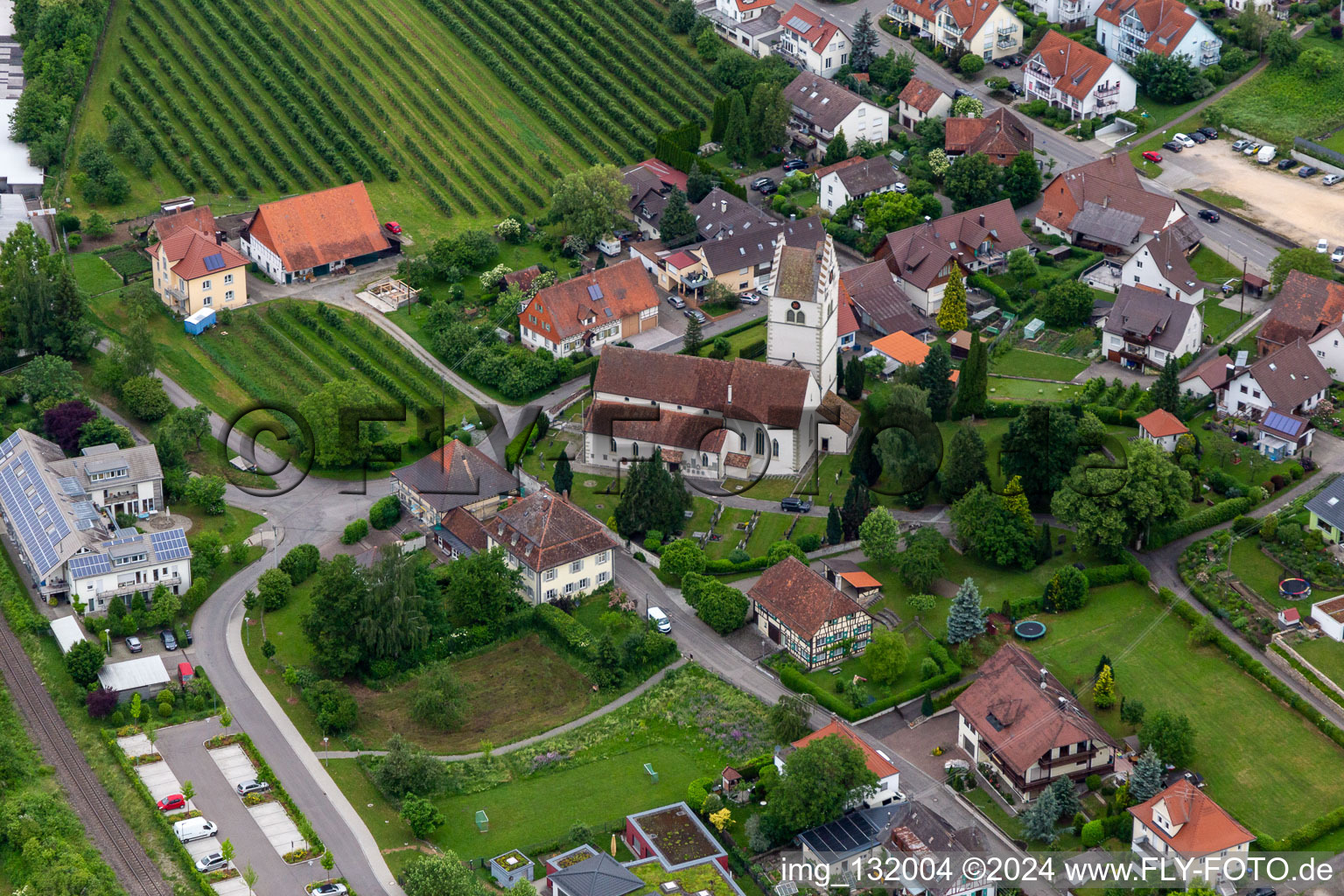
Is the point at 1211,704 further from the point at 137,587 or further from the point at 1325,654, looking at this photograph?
the point at 137,587

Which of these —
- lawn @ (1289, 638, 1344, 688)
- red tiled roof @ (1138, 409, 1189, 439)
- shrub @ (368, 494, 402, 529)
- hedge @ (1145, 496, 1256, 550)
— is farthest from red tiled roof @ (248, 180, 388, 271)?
lawn @ (1289, 638, 1344, 688)

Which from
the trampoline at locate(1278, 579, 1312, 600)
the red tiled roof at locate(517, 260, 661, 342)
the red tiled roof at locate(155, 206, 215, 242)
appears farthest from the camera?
the red tiled roof at locate(155, 206, 215, 242)

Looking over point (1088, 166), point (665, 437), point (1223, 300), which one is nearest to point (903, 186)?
point (1088, 166)

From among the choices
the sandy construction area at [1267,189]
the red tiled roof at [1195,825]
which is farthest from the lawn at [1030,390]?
the red tiled roof at [1195,825]

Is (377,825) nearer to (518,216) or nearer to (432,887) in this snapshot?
(432,887)

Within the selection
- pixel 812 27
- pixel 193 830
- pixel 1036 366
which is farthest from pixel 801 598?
pixel 812 27

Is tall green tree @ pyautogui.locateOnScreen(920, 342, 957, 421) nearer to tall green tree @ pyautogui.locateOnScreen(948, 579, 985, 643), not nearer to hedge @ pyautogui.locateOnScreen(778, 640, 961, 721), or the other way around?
tall green tree @ pyautogui.locateOnScreen(948, 579, 985, 643)
